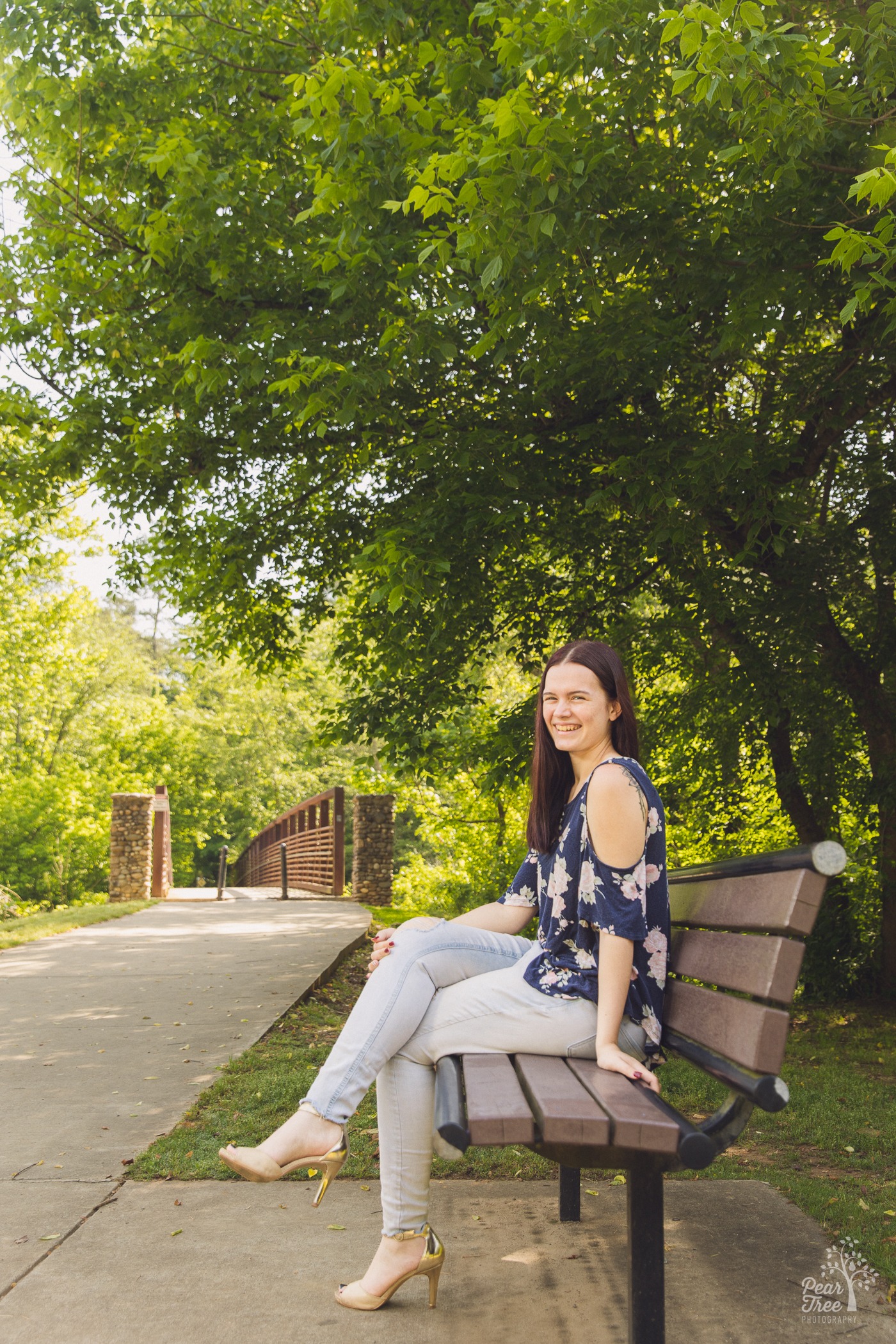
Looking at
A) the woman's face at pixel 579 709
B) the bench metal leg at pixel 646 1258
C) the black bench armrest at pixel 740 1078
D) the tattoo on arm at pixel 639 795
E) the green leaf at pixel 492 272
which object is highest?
the green leaf at pixel 492 272

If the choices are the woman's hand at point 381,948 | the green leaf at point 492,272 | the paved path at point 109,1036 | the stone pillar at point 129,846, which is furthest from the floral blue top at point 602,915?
the stone pillar at point 129,846

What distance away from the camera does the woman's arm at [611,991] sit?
88.6 inches

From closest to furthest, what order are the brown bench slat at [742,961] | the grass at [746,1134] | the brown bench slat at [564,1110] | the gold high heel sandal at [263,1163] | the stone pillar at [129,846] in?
the brown bench slat at [564,1110]
the brown bench slat at [742,961]
the gold high heel sandal at [263,1163]
the grass at [746,1134]
the stone pillar at [129,846]

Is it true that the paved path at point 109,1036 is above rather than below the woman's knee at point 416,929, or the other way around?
below

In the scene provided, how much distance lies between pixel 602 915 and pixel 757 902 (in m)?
0.34

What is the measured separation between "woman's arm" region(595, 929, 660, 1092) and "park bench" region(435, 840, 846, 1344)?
0.06 meters

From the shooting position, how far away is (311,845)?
21.0 metres

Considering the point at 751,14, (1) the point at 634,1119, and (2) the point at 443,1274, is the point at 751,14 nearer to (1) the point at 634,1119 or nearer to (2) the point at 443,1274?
(1) the point at 634,1119

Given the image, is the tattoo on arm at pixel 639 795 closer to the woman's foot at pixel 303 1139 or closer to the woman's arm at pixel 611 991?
the woman's arm at pixel 611 991

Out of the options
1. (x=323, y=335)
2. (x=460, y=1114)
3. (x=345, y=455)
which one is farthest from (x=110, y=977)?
(x=460, y=1114)

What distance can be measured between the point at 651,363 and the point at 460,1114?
16.6ft

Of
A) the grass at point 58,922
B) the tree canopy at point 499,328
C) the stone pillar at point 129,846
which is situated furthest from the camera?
the stone pillar at point 129,846
